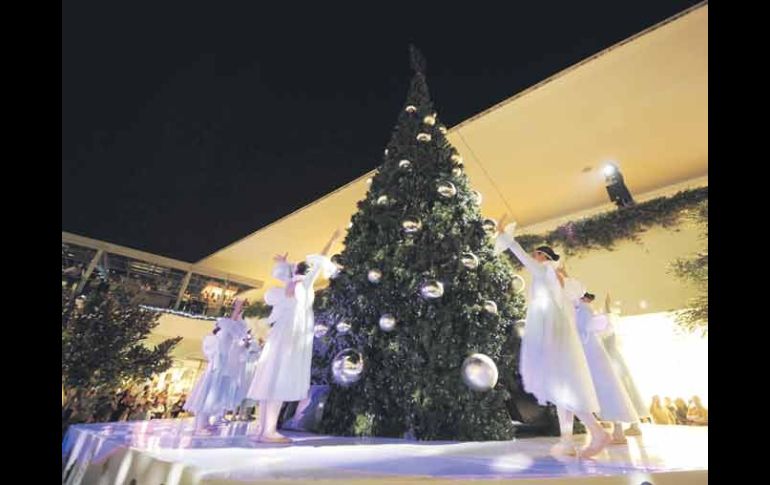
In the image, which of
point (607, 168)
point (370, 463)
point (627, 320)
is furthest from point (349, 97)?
point (627, 320)

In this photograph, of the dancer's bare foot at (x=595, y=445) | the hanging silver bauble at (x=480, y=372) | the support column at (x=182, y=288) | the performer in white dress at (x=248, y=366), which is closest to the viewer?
the dancer's bare foot at (x=595, y=445)

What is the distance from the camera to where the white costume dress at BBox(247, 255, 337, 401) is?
111 inches

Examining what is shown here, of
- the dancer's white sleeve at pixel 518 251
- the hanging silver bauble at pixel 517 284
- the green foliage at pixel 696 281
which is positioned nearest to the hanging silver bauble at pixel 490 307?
the hanging silver bauble at pixel 517 284

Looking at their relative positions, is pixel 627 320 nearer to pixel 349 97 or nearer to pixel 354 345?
pixel 354 345

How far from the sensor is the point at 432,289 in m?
3.12

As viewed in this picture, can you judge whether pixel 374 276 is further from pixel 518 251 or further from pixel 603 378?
pixel 603 378

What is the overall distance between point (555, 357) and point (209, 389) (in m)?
3.14

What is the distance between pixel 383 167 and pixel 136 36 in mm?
3490

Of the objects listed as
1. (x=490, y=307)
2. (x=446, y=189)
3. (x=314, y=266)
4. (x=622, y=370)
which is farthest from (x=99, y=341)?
(x=622, y=370)

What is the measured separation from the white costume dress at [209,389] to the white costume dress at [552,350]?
113 inches

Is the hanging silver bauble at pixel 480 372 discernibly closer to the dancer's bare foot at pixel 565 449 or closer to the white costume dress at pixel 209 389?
the dancer's bare foot at pixel 565 449

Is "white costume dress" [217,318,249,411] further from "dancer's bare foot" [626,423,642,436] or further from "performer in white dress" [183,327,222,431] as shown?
"dancer's bare foot" [626,423,642,436]

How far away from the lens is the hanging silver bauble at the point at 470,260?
3273mm

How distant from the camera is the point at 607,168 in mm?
6430
